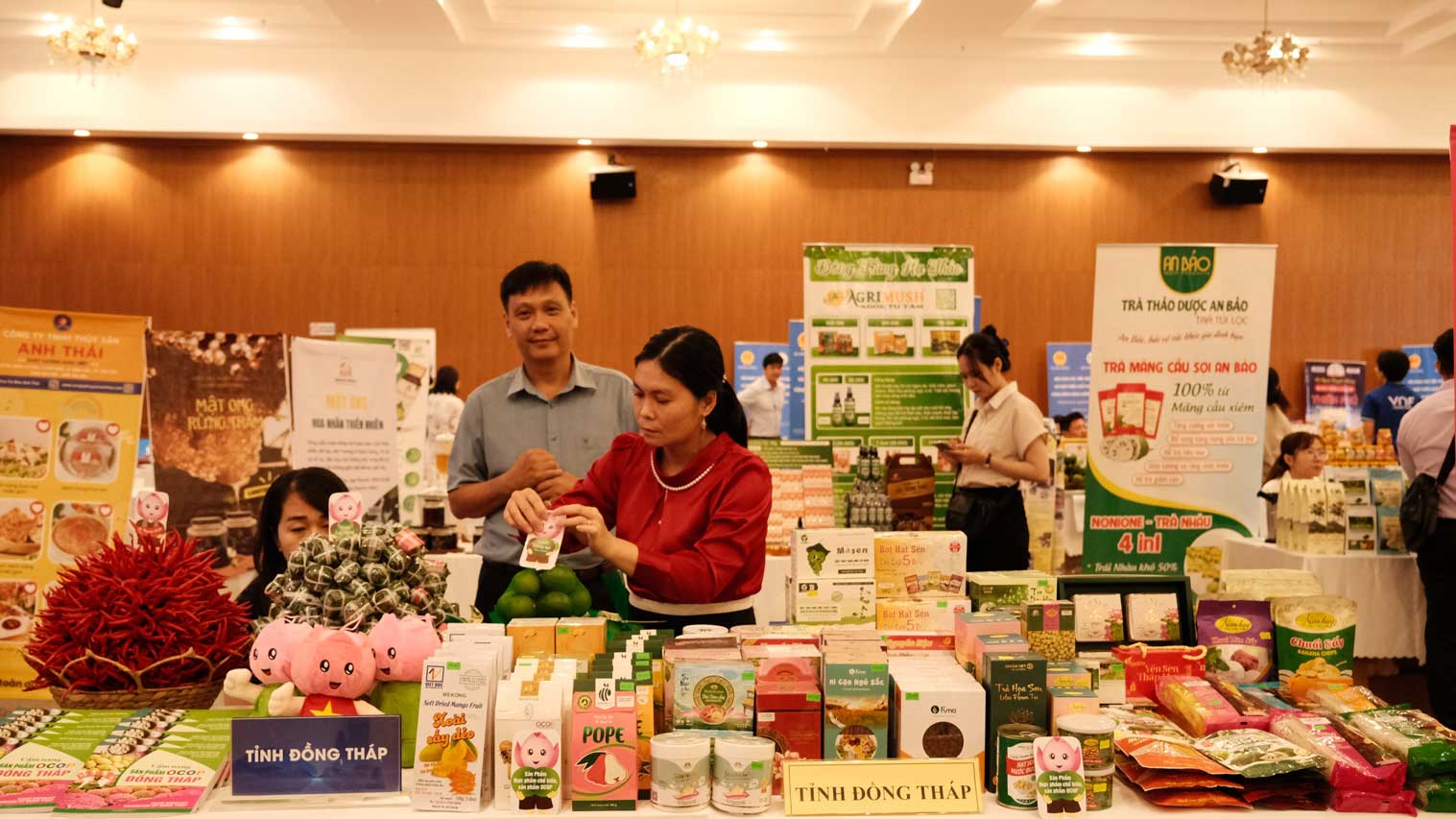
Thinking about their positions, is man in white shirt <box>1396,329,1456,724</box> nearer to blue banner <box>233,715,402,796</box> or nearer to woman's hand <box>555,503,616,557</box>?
woman's hand <box>555,503,616,557</box>

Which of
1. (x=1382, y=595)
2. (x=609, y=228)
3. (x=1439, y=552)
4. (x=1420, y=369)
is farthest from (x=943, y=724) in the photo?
(x=1420, y=369)

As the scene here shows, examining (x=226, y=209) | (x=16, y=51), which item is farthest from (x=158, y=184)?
(x=16, y=51)

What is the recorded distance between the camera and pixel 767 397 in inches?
393

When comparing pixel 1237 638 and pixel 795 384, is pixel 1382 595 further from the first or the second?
pixel 795 384

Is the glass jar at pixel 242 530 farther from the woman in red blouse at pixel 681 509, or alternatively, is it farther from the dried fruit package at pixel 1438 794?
the dried fruit package at pixel 1438 794

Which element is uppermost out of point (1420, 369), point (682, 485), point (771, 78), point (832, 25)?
point (832, 25)

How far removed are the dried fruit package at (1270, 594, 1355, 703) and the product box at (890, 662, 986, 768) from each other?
2.85 ft

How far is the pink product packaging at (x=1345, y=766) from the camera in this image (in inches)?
72.7

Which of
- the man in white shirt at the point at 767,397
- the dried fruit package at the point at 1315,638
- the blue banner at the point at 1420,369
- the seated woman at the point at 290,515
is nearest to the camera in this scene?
the dried fruit package at the point at 1315,638

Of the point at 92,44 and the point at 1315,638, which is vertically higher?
the point at 92,44

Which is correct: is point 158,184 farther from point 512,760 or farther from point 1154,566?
point 512,760

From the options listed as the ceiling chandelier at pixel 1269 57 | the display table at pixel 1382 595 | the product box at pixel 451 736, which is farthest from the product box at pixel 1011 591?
the ceiling chandelier at pixel 1269 57

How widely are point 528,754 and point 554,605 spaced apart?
716mm

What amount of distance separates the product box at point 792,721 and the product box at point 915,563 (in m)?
1.08
